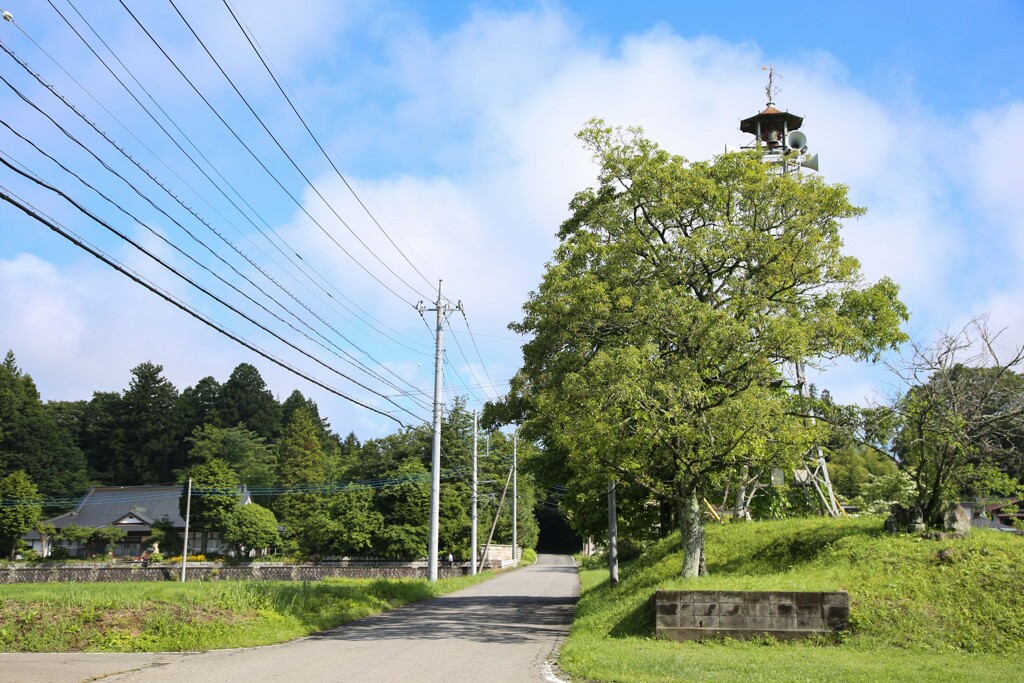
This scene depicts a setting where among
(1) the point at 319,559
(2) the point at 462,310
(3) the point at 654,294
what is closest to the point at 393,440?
(1) the point at 319,559

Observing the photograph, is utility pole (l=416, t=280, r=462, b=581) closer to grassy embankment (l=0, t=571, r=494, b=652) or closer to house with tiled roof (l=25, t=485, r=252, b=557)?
grassy embankment (l=0, t=571, r=494, b=652)

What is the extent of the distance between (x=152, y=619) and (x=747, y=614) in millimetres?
10898

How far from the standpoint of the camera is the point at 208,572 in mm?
48625

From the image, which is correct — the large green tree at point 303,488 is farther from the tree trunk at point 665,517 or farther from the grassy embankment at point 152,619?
the grassy embankment at point 152,619

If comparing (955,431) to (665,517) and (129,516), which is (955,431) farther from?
(129,516)

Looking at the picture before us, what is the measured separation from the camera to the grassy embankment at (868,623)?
410 inches

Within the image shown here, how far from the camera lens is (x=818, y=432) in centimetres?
1670

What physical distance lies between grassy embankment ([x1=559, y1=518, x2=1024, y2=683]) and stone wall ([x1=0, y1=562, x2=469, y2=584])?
3341 centimetres

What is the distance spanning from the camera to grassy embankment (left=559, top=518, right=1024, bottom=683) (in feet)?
34.1

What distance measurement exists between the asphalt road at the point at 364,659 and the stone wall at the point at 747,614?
2.28 meters

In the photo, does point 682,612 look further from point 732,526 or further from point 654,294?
point 732,526

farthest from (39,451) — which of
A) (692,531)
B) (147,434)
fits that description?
(692,531)

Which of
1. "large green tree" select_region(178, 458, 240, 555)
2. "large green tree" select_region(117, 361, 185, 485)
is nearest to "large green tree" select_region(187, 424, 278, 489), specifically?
"large green tree" select_region(117, 361, 185, 485)

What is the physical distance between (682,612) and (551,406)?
535 cm
